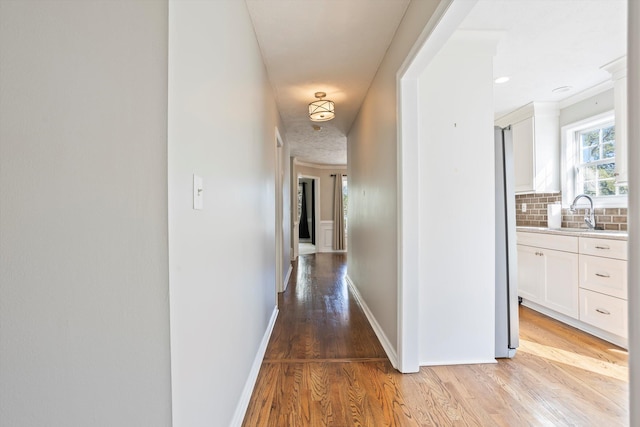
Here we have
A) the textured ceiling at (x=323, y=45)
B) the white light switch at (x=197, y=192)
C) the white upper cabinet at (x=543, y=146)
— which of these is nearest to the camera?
Result: the white light switch at (x=197, y=192)

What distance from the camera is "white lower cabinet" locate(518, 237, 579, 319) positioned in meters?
2.67

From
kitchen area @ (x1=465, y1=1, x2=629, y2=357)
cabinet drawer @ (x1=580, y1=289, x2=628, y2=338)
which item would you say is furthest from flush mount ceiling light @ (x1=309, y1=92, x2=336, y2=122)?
cabinet drawer @ (x1=580, y1=289, x2=628, y2=338)

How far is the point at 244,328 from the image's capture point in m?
1.62

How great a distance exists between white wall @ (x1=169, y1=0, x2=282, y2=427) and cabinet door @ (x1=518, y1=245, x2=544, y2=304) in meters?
2.96

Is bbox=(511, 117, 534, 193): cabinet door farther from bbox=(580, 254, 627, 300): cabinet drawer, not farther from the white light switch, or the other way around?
the white light switch

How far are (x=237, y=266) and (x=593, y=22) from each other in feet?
9.33

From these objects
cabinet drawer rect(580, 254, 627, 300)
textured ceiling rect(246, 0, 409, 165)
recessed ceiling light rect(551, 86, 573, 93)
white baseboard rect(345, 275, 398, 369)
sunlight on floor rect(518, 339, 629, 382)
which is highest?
recessed ceiling light rect(551, 86, 573, 93)

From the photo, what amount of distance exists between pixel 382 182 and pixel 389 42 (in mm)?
1063

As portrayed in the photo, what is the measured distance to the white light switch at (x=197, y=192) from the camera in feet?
3.03

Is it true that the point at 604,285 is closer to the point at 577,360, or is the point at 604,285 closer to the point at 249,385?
the point at 577,360

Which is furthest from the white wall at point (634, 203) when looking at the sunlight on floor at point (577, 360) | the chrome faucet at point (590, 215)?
the chrome faucet at point (590, 215)

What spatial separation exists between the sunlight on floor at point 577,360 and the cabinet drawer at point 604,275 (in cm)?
60

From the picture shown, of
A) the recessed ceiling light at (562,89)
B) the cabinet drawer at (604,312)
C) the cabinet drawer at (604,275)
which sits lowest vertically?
the cabinet drawer at (604,312)

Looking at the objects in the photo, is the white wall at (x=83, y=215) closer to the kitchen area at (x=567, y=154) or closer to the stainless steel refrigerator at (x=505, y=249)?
the kitchen area at (x=567, y=154)
